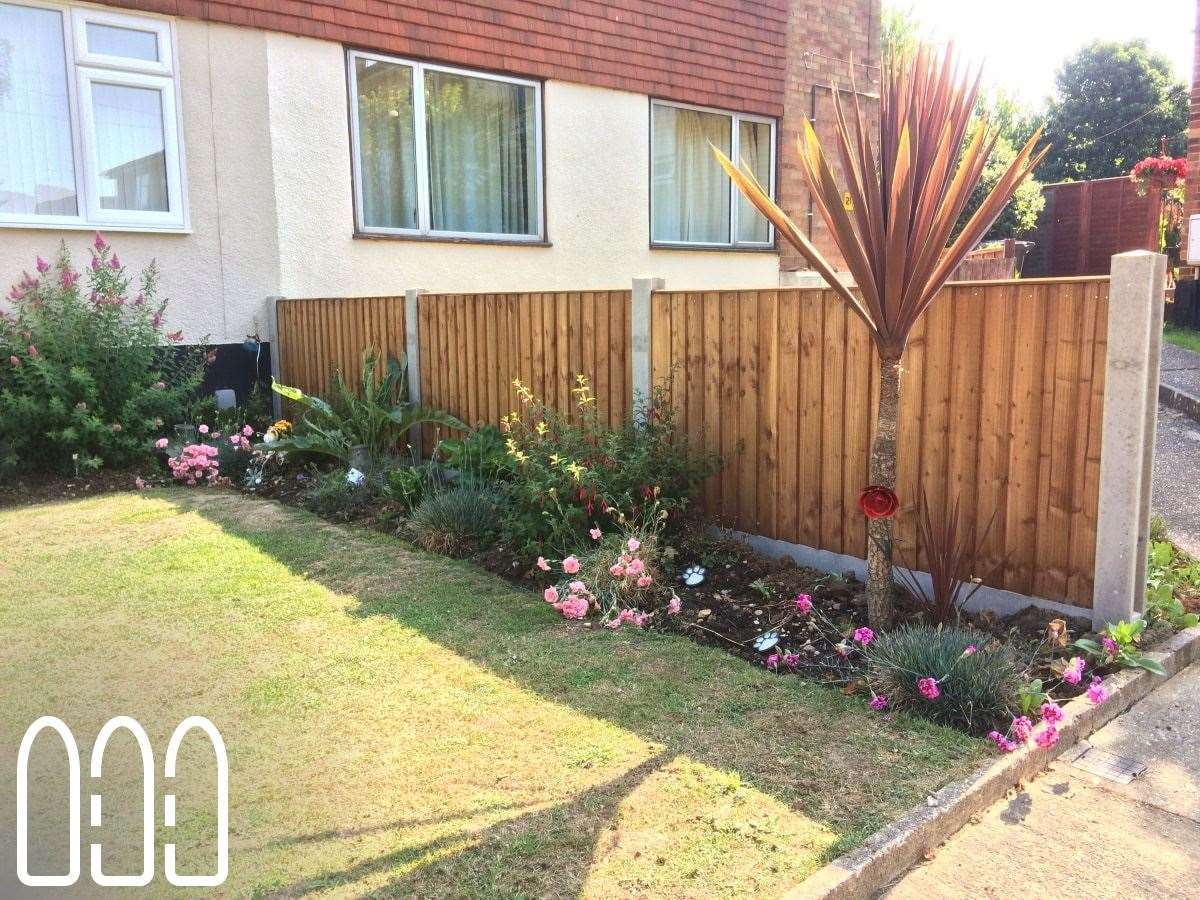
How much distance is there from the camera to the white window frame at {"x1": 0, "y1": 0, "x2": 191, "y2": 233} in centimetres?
775

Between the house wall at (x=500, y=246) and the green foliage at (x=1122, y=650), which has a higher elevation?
the house wall at (x=500, y=246)

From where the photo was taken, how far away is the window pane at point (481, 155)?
9.90 metres

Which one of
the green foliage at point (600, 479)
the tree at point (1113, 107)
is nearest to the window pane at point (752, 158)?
the green foliage at point (600, 479)

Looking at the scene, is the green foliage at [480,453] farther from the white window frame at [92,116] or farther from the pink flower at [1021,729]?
the white window frame at [92,116]

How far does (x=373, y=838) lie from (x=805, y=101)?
11.9m

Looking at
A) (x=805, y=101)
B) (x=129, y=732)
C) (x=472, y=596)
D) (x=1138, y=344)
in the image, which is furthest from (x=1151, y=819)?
(x=805, y=101)

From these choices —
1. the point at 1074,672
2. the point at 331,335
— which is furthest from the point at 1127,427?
the point at 331,335

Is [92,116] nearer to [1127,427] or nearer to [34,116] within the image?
[34,116]

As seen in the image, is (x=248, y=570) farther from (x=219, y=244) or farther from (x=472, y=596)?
(x=219, y=244)

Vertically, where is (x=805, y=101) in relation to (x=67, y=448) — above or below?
above

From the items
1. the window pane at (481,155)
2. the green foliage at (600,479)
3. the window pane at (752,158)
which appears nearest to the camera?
the green foliage at (600,479)

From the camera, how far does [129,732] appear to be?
3396 millimetres

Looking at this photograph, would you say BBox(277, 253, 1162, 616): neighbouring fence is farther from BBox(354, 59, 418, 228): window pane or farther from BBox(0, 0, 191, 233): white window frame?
BBox(0, 0, 191, 233): white window frame

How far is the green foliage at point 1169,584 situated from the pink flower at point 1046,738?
127 centimetres
